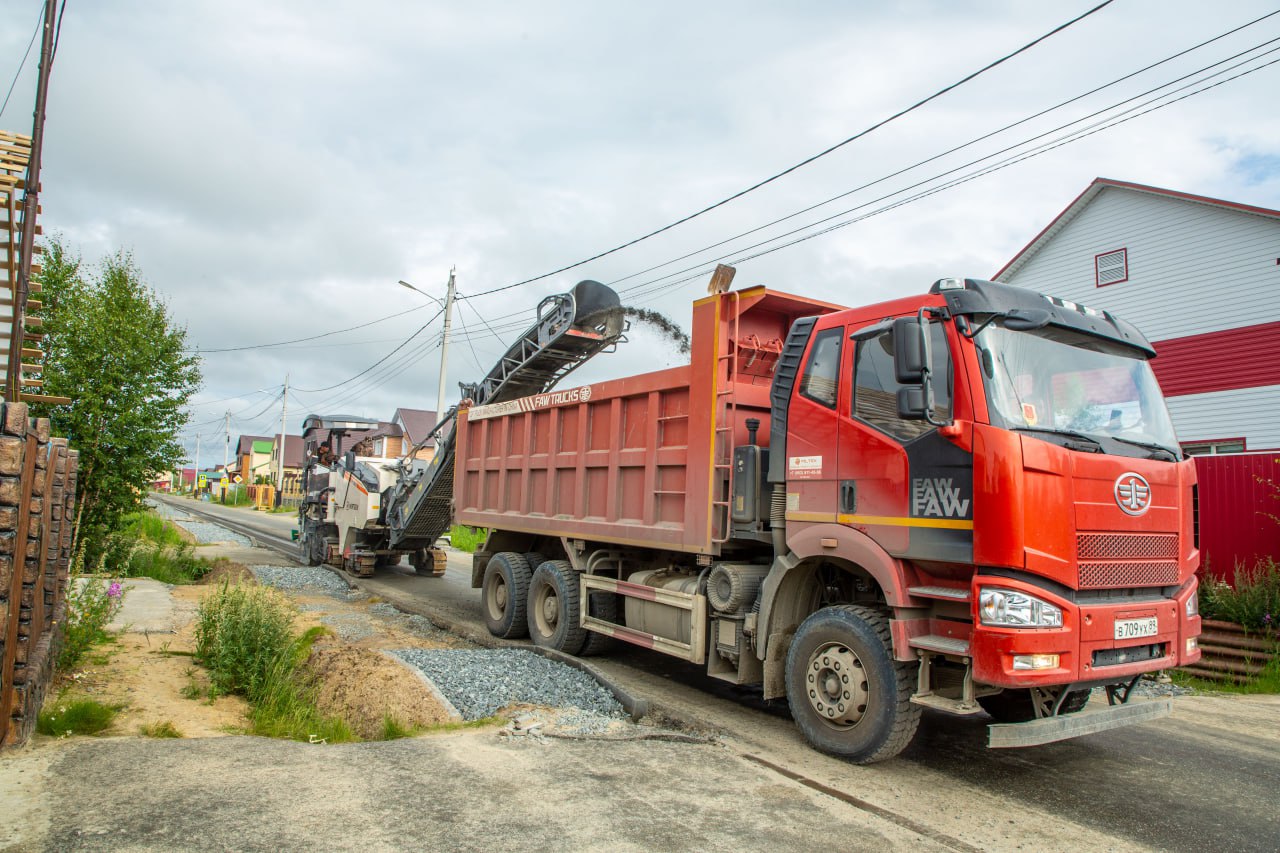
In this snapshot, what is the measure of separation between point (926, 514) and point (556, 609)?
5.03 meters

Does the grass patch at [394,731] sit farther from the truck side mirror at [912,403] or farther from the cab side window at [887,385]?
the truck side mirror at [912,403]

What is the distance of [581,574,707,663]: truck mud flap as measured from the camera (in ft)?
21.6

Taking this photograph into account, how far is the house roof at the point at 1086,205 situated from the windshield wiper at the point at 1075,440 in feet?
43.1

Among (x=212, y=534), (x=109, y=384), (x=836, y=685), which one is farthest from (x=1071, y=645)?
(x=212, y=534)

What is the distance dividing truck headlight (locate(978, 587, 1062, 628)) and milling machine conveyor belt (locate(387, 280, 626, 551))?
6445 mm

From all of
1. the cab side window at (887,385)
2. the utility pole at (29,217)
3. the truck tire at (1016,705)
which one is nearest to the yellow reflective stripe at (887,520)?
the cab side window at (887,385)

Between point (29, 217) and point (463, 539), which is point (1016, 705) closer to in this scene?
point (29, 217)

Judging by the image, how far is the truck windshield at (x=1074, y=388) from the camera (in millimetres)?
4832

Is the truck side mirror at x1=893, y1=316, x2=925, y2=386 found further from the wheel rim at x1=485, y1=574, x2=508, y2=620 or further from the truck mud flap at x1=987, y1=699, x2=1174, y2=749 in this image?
the wheel rim at x1=485, y1=574, x2=508, y2=620

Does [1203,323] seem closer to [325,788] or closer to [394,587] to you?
[394,587]

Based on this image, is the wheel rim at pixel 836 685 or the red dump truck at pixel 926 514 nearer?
the red dump truck at pixel 926 514

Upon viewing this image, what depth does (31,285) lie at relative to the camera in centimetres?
766

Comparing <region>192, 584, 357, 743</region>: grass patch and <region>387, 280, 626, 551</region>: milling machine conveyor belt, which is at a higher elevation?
<region>387, 280, 626, 551</region>: milling machine conveyor belt

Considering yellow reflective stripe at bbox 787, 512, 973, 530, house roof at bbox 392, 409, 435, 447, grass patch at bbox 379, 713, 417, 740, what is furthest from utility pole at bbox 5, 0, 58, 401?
house roof at bbox 392, 409, 435, 447
